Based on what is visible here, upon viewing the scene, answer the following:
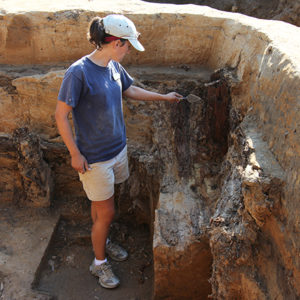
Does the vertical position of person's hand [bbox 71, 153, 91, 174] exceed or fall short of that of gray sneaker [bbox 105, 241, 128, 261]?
it exceeds it

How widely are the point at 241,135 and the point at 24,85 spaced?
7.70 feet

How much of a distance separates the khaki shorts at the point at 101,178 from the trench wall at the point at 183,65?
476mm

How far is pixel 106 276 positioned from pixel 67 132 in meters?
1.46

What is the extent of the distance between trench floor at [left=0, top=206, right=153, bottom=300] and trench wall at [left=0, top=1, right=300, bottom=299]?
0.40 meters

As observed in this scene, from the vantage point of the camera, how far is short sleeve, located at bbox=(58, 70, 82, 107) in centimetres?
222

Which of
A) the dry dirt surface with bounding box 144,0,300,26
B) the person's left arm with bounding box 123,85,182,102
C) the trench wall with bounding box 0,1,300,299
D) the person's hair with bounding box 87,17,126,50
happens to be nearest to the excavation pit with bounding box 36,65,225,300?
the trench wall with bounding box 0,1,300,299

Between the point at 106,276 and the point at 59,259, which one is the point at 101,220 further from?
the point at 59,259

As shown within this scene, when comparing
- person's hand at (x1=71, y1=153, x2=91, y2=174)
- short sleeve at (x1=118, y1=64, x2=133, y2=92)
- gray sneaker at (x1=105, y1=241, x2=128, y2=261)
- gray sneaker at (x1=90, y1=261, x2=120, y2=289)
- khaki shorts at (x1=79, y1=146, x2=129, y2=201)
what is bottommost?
gray sneaker at (x1=105, y1=241, x2=128, y2=261)

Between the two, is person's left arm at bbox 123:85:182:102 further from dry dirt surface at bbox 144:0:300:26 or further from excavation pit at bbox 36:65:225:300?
dry dirt surface at bbox 144:0:300:26

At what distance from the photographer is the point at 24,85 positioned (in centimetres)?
365

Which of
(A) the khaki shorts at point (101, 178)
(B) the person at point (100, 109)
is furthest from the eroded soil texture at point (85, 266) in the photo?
(A) the khaki shorts at point (101, 178)

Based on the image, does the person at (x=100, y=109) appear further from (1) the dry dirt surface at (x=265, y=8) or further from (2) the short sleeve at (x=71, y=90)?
(1) the dry dirt surface at (x=265, y=8)

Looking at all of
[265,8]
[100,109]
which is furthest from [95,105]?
[265,8]

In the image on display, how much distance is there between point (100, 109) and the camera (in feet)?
7.95
